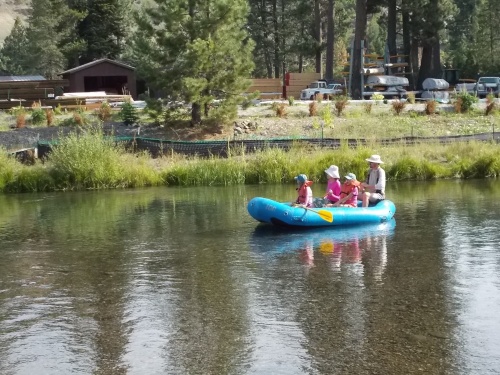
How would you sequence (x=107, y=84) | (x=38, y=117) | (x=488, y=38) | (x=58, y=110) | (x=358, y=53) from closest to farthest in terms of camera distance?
1. (x=38, y=117)
2. (x=58, y=110)
3. (x=358, y=53)
4. (x=107, y=84)
5. (x=488, y=38)

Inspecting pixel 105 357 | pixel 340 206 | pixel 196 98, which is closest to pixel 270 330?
pixel 105 357

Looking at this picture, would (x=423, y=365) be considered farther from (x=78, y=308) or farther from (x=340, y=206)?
(x=340, y=206)

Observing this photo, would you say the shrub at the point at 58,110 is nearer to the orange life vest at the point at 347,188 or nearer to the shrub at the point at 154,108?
the shrub at the point at 154,108

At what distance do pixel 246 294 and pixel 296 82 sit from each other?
142 ft

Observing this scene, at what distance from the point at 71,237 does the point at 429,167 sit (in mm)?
13506

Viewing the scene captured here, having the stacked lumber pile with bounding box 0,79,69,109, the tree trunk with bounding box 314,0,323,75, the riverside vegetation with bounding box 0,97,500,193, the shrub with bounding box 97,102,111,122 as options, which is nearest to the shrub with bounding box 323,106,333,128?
the riverside vegetation with bounding box 0,97,500,193

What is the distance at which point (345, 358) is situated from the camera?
10344mm

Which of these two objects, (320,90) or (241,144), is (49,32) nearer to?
(320,90)

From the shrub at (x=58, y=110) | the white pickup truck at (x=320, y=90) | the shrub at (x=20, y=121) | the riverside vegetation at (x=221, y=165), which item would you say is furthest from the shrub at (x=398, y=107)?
the shrub at (x=20, y=121)

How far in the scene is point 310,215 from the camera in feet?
61.1

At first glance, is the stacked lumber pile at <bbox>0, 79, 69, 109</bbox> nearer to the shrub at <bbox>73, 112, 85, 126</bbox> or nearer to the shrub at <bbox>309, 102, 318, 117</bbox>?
the shrub at <bbox>73, 112, 85, 126</bbox>

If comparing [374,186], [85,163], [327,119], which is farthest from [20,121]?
[374,186]

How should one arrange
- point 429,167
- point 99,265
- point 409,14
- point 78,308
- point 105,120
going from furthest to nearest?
point 409,14 < point 105,120 < point 429,167 < point 99,265 < point 78,308

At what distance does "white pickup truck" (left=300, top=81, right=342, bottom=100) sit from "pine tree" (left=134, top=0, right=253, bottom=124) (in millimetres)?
15802
